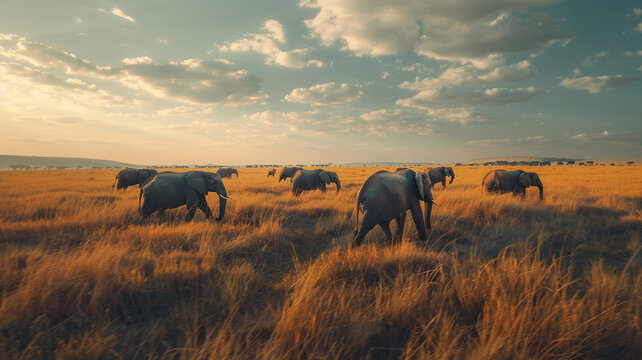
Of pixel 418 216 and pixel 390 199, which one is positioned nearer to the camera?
pixel 390 199

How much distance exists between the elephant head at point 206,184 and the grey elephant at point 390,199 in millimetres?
4136

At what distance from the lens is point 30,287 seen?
2438 millimetres

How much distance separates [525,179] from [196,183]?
43.7 feet

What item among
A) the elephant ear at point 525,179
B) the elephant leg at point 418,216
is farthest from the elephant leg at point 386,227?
the elephant ear at point 525,179

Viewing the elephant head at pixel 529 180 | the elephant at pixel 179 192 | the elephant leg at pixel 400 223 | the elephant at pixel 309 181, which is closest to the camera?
the elephant leg at pixel 400 223

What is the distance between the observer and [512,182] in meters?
11.3

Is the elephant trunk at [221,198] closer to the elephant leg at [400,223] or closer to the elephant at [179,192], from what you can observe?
the elephant at [179,192]

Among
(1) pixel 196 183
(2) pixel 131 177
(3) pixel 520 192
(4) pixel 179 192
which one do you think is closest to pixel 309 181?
(1) pixel 196 183

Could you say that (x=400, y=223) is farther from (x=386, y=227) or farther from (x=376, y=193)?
(x=376, y=193)

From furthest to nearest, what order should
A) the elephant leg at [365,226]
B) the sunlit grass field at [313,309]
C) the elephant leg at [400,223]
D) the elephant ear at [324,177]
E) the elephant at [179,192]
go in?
1. the elephant ear at [324,177]
2. the elephant at [179,192]
3. the elephant leg at [400,223]
4. the elephant leg at [365,226]
5. the sunlit grass field at [313,309]

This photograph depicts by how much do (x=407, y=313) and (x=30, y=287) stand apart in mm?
3701

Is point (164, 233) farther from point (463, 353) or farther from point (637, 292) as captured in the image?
point (637, 292)

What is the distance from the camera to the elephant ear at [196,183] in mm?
6996

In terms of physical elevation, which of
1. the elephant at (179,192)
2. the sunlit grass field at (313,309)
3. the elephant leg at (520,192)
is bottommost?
the sunlit grass field at (313,309)
